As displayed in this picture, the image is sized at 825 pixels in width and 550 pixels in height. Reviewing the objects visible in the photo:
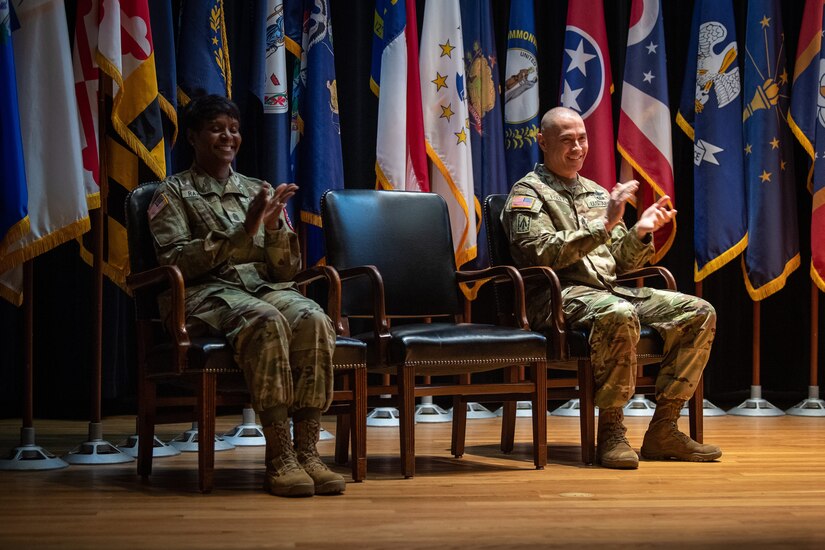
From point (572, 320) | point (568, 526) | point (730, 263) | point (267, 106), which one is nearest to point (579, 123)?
point (572, 320)

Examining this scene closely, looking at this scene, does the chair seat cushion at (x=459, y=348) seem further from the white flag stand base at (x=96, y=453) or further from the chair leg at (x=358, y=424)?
the white flag stand base at (x=96, y=453)

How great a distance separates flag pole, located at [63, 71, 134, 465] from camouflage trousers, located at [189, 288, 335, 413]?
2.58ft

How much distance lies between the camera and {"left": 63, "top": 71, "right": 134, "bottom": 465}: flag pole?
361 cm

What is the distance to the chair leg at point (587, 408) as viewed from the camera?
3.53 meters

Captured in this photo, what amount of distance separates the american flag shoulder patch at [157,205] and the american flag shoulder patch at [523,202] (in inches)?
49.0

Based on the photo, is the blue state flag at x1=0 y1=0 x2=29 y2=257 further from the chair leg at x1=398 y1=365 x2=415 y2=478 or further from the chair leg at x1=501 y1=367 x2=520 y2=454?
the chair leg at x1=501 y1=367 x2=520 y2=454

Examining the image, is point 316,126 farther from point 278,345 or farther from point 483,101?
point 278,345

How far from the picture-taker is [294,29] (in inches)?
194

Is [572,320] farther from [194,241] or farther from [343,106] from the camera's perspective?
[343,106]

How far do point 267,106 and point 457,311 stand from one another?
143 centimetres

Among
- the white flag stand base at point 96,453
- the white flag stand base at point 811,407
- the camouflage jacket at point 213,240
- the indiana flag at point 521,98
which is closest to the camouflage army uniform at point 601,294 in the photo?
the camouflage jacket at point 213,240

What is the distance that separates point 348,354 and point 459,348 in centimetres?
37

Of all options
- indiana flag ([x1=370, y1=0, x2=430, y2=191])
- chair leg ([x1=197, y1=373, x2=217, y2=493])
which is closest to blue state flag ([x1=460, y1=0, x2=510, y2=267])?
indiana flag ([x1=370, y1=0, x2=430, y2=191])

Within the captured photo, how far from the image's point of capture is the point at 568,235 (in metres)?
3.63
